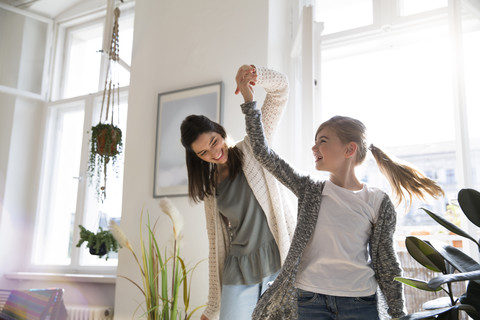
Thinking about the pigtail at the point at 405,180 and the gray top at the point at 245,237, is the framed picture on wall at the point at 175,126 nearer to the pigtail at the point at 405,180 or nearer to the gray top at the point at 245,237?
the gray top at the point at 245,237

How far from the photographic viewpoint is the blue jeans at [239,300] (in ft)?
5.62

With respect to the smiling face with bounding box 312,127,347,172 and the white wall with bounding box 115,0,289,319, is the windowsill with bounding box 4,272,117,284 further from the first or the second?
the smiling face with bounding box 312,127,347,172

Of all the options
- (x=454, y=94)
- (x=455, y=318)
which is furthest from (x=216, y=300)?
(x=454, y=94)

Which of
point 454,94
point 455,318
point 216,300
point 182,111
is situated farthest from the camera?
point 182,111

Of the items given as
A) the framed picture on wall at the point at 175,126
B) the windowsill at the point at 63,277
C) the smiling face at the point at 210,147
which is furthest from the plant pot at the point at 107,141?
the smiling face at the point at 210,147

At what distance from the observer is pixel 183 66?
2.99 metres

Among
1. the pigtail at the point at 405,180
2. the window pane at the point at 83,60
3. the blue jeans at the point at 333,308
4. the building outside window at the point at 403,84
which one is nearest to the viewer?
the blue jeans at the point at 333,308

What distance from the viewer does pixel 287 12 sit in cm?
287

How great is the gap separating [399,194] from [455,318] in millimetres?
692

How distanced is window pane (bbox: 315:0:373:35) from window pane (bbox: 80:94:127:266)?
1.82m

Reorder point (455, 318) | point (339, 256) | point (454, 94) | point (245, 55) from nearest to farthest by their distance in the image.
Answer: point (455, 318) → point (339, 256) → point (454, 94) → point (245, 55)

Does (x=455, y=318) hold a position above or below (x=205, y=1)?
below

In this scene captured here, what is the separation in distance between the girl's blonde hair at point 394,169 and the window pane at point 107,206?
252cm

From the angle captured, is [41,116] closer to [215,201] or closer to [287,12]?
[287,12]
